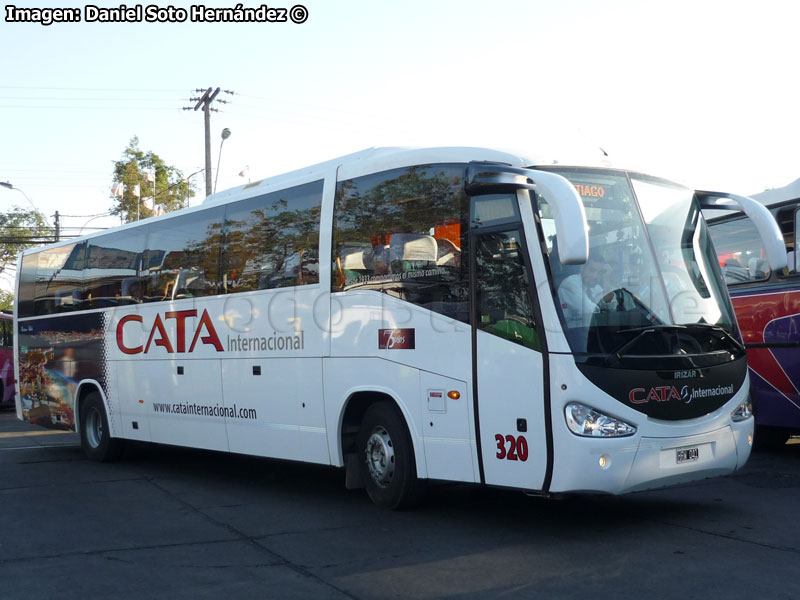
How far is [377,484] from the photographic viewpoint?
8422 mm

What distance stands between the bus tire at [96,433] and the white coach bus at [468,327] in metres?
2.46

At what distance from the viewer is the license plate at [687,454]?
23.0ft

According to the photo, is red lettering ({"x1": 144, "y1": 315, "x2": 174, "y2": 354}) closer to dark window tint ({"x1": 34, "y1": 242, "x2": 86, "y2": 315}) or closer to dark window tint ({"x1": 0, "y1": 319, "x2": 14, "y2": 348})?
dark window tint ({"x1": 34, "y1": 242, "x2": 86, "y2": 315})

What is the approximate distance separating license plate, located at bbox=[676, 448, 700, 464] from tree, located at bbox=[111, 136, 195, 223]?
53.1m

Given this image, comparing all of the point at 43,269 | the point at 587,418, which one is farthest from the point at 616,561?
the point at 43,269

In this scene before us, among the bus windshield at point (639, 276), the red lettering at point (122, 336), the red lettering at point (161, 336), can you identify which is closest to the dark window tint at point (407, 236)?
the bus windshield at point (639, 276)

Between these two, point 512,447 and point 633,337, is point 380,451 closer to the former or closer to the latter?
point 512,447

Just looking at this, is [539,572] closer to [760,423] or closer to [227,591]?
[227,591]

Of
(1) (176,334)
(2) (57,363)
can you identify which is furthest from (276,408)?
(2) (57,363)

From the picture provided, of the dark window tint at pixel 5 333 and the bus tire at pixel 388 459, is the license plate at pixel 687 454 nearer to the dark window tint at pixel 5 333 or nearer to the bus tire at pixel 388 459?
the bus tire at pixel 388 459

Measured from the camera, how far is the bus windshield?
6914 millimetres

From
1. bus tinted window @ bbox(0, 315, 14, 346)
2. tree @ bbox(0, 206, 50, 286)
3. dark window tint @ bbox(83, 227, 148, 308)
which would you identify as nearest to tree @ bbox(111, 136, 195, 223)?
tree @ bbox(0, 206, 50, 286)

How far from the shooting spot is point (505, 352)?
718 centimetres

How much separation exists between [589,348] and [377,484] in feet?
8.66
